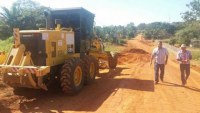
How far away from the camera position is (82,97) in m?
10.4

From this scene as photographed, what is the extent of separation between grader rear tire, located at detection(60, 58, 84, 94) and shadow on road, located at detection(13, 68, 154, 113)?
0.82 ft

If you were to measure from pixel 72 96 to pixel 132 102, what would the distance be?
211cm

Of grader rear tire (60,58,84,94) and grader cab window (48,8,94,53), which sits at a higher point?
grader cab window (48,8,94,53)

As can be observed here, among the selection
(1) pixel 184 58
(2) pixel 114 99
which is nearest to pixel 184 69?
(1) pixel 184 58

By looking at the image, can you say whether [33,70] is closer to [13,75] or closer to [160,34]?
[13,75]

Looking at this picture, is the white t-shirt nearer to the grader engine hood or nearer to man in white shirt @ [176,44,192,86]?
man in white shirt @ [176,44,192,86]

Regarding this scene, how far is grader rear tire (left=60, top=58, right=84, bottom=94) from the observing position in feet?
33.5

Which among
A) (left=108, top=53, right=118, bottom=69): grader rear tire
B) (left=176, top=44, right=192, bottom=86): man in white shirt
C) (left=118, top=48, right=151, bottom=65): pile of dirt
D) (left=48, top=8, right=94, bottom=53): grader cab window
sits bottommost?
(left=118, top=48, right=151, bottom=65): pile of dirt

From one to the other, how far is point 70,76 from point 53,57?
925mm

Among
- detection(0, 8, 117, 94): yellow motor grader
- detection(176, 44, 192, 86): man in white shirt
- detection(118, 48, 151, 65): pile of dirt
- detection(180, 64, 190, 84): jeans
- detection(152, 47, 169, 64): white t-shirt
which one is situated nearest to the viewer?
detection(0, 8, 117, 94): yellow motor grader

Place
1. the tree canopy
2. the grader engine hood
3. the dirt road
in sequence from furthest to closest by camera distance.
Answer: the tree canopy
the grader engine hood
the dirt road

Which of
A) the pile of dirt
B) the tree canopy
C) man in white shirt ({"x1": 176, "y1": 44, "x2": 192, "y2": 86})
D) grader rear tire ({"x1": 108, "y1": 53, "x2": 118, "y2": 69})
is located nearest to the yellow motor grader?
man in white shirt ({"x1": 176, "y1": 44, "x2": 192, "y2": 86})

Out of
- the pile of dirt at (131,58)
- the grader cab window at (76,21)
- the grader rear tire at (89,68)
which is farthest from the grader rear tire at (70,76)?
the pile of dirt at (131,58)

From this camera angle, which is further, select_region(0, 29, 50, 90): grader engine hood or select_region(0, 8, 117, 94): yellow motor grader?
select_region(0, 8, 117, 94): yellow motor grader
